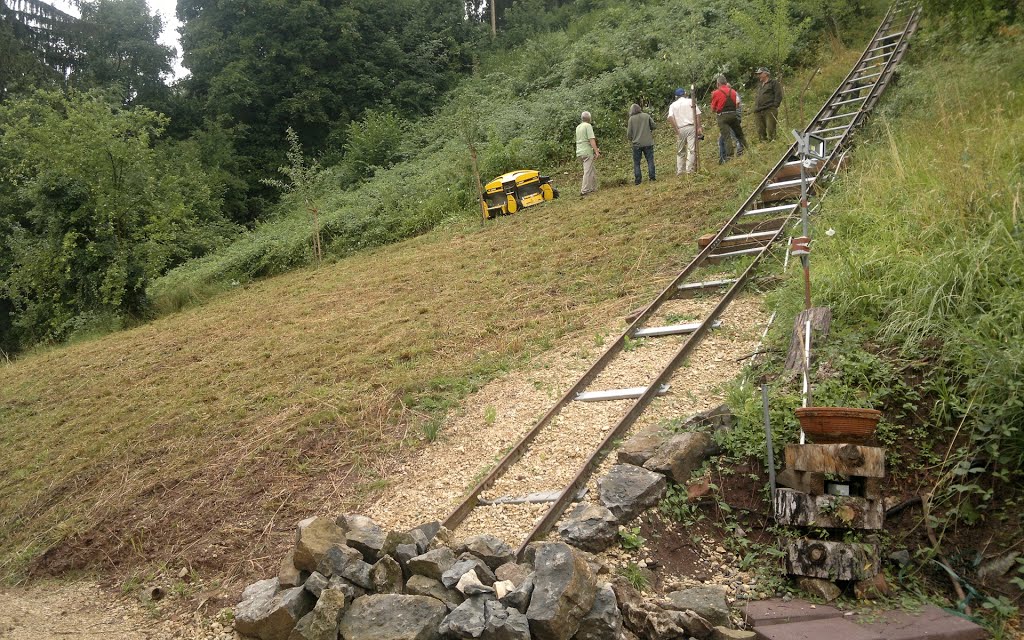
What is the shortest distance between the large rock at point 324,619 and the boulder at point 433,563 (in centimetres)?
45

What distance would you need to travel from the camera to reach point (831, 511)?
15.5ft

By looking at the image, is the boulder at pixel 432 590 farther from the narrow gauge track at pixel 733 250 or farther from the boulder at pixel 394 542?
the narrow gauge track at pixel 733 250

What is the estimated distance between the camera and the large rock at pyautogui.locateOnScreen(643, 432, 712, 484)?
5.66 m

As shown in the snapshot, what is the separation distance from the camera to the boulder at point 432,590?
4.51 m

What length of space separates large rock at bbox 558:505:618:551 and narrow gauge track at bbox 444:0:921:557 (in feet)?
0.63

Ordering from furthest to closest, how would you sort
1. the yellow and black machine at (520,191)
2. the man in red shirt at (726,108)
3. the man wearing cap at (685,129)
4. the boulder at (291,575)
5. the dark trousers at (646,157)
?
the yellow and black machine at (520,191) → the dark trousers at (646,157) → the man wearing cap at (685,129) → the man in red shirt at (726,108) → the boulder at (291,575)

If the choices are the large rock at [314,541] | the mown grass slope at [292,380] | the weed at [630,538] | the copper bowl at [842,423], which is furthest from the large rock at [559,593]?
the mown grass slope at [292,380]

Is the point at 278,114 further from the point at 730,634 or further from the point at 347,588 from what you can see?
the point at 730,634

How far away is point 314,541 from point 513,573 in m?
1.28

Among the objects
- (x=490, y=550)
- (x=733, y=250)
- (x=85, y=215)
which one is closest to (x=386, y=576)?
(x=490, y=550)

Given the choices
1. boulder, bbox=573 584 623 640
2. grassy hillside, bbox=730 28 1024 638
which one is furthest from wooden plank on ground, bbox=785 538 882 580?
boulder, bbox=573 584 623 640

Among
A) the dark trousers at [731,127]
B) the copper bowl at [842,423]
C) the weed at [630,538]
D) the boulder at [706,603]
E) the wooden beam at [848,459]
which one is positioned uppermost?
the dark trousers at [731,127]

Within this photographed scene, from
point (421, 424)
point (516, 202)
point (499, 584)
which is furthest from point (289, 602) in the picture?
point (516, 202)

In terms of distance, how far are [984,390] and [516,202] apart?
12.4 meters
